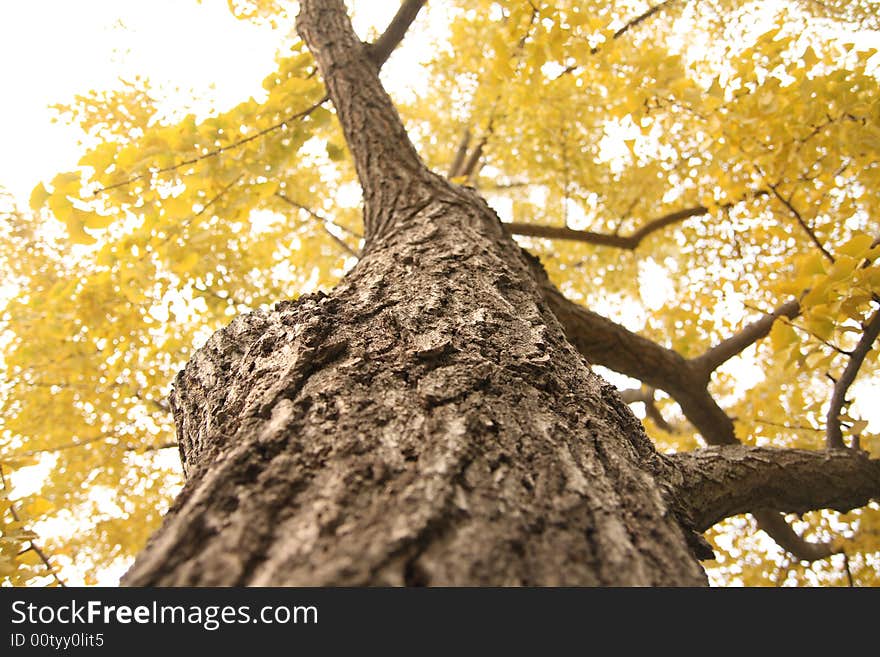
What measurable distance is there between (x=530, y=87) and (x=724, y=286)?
2200 millimetres

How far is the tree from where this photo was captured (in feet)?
2.09

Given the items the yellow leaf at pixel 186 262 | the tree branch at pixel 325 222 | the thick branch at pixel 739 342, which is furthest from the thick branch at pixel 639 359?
the tree branch at pixel 325 222

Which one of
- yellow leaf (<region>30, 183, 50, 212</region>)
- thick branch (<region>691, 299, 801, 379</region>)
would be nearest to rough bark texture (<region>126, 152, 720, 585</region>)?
yellow leaf (<region>30, 183, 50, 212</region>)

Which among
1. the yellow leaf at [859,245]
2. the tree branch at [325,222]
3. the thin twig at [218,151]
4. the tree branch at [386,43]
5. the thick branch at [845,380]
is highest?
the tree branch at [325,222]

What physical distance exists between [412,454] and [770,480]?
1.84 metres

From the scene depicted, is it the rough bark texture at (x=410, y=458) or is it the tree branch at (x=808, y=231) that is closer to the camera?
the rough bark texture at (x=410, y=458)

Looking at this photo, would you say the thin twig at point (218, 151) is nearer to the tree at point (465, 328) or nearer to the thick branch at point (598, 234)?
the tree at point (465, 328)

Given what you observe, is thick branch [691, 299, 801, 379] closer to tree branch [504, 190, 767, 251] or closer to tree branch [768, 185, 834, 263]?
tree branch [768, 185, 834, 263]

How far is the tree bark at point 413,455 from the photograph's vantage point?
561mm

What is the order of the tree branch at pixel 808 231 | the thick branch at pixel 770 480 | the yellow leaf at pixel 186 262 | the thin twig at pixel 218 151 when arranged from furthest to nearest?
the yellow leaf at pixel 186 262 < the thin twig at pixel 218 151 < the tree branch at pixel 808 231 < the thick branch at pixel 770 480

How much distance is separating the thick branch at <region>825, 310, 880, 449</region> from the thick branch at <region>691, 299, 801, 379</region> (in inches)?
33.0

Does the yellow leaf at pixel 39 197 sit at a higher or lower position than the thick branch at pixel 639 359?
higher

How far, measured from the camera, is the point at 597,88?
4.83 meters

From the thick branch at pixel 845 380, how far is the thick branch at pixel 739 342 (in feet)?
2.75
